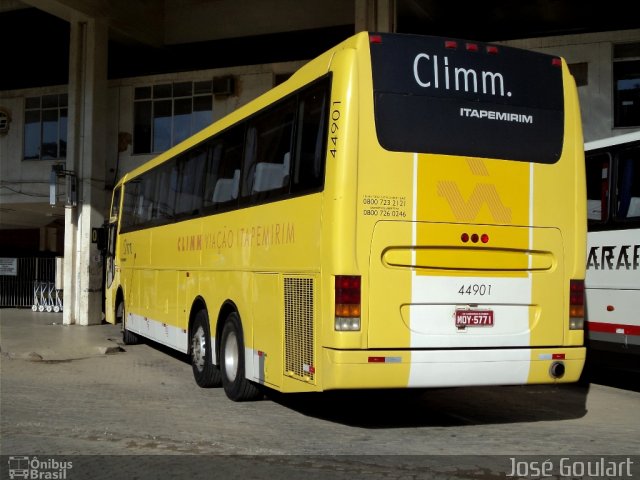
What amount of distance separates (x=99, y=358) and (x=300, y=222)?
27.4 feet

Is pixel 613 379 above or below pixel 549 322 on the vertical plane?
below

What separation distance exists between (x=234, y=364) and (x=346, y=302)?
295 centimetres

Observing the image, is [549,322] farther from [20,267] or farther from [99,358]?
[20,267]

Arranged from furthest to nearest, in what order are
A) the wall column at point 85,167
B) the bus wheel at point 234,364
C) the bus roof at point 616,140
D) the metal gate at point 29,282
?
the metal gate at point 29,282 < the wall column at point 85,167 < the bus roof at point 616,140 < the bus wheel at point 234,364

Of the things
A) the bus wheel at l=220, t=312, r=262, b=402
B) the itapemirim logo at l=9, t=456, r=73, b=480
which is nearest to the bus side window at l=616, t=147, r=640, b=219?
the bus wheel at l=220, t=312, r=262, b=402

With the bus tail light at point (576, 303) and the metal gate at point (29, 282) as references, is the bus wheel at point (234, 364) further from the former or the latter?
the metal gate at point (29, 282)

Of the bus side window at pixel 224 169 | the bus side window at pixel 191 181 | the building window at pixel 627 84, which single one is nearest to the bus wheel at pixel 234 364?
the bus side window at pixel 224 169

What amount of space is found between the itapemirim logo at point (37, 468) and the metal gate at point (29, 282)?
22.3 metres

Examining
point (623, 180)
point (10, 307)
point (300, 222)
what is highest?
point (623, 180)

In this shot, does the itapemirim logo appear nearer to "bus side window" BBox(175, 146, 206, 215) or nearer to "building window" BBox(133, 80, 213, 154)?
"bus side window" BBox(175, 146, 206, 215)

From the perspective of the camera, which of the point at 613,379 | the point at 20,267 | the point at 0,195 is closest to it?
the point at 613,379

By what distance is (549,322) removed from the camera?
7387mm

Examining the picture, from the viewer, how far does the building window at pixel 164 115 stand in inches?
947

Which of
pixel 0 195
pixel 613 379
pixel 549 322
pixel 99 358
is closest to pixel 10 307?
pixel 0 195
